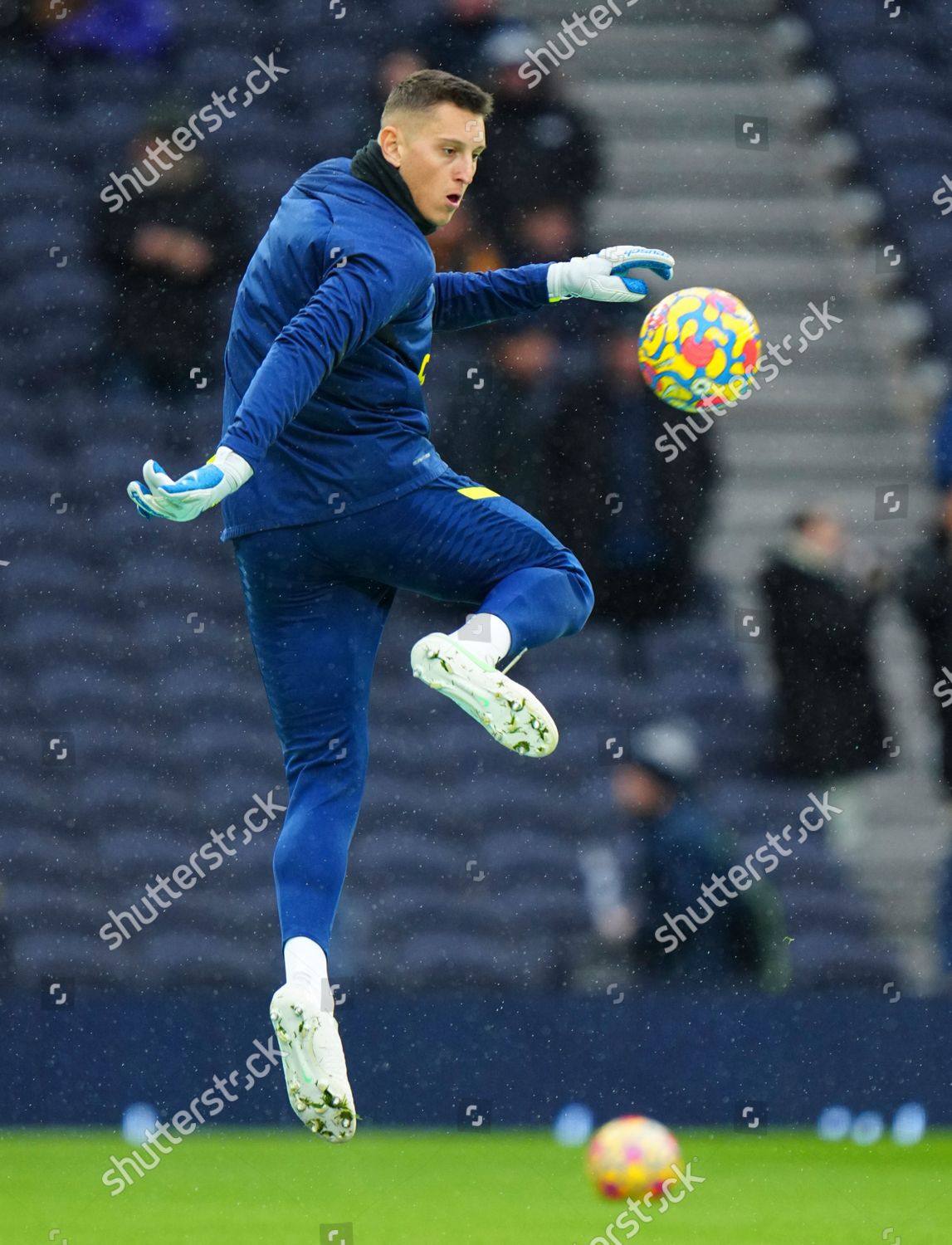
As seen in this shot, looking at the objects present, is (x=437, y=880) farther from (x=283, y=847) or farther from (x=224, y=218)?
(x=283, y=847)

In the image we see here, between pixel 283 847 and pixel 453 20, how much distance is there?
18.0 feet

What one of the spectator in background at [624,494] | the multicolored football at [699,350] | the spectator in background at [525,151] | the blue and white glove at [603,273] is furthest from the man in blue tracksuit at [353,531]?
the spectator in background at [525,151]

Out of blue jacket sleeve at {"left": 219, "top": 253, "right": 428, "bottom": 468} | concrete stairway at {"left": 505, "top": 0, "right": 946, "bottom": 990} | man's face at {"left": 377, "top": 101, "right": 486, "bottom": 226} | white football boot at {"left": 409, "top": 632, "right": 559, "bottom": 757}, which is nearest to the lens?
blue jacket sleeve at {"left": 219, "top": 253, "right": 428, "bottom": 468}

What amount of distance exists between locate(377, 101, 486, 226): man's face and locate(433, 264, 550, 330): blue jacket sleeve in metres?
0.43

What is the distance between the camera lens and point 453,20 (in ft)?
30.9

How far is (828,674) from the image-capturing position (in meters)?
8.70

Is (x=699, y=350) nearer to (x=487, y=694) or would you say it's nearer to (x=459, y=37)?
(x=487, y=694)

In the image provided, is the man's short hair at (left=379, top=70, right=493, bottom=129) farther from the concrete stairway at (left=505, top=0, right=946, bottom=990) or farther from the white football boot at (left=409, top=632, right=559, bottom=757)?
the concrete stairway at (left=505, top=0, right=946, bottom=990)

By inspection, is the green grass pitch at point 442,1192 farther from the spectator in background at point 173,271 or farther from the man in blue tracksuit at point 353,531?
the spectator in background at point 173,271

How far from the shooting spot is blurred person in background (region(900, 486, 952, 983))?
857 cm

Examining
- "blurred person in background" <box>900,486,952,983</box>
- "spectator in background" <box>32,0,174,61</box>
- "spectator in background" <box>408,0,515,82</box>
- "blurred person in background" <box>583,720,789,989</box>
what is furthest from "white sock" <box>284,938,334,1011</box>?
"spectator in background" <box>32,0,174,61</box>

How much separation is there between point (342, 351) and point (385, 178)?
52cm

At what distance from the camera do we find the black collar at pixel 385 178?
188 inches

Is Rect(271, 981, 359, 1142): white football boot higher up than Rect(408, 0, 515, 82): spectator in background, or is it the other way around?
Rect(408, 0, 515, 82): spectator in background
